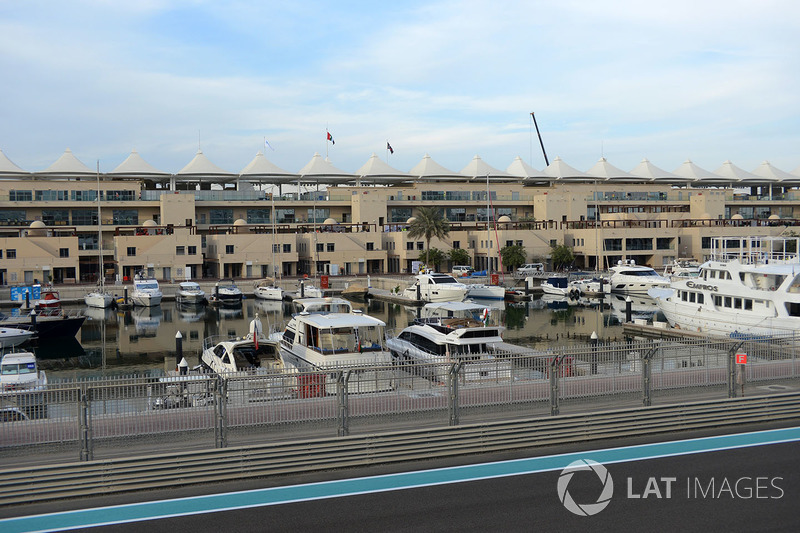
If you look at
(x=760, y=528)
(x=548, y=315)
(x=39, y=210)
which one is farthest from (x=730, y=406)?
(x=39, y=210)

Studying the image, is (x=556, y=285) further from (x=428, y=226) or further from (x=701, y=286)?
(x=701, y=286)

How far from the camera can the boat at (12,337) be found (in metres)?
39.3

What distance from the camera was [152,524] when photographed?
11.8 m

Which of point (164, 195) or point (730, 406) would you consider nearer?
point (730, 406)

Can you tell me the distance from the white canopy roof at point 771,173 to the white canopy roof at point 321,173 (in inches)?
3049

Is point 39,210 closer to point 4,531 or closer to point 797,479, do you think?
point 4,531

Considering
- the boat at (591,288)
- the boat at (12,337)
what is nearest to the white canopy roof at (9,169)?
the boat at (12,337)

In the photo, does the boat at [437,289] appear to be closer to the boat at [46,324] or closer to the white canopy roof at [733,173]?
the boat at [46,324]

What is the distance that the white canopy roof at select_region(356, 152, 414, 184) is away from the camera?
10919 centimetres

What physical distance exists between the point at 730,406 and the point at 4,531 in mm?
15182

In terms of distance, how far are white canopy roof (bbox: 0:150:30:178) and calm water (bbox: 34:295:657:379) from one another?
44263mm

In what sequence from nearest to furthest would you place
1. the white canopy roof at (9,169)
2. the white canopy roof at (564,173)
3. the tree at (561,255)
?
the tree at (561,255) → the white canopy roof at (9,169) → the white canopy roof at (564,173)

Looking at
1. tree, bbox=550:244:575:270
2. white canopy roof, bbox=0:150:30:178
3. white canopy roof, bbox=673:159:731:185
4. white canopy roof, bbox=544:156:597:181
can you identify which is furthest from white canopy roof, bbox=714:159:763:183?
white canopy roof, bbox=0:150:30:178

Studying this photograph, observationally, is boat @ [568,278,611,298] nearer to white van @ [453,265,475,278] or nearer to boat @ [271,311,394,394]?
white van @ [453,265,475,278]
